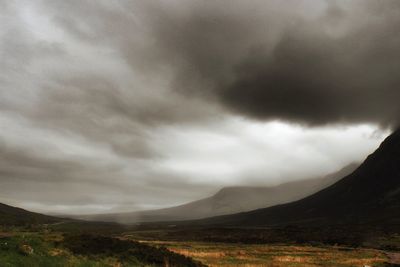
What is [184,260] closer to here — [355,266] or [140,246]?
[140,246]

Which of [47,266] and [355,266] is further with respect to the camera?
[355,266]

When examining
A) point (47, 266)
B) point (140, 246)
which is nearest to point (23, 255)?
point (47, 266)

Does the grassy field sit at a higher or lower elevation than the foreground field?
higher

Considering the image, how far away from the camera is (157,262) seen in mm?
42031

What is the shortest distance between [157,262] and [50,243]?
998cm

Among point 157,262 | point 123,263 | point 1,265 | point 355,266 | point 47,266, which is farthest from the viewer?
point 355,266

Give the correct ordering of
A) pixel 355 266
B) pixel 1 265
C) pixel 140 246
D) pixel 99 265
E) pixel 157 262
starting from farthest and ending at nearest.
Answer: pixel 355 266 → pixel 140 246 → pixel 157 262 → pixel 99 265 → pixel 1 265

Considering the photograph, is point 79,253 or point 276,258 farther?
point 276,258

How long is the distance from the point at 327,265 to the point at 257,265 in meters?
10.9

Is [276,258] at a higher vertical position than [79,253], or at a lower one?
lower

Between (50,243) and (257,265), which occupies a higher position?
(50,243)

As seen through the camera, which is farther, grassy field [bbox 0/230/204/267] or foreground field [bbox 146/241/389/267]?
foreground field [bbox 146/241/389/267]

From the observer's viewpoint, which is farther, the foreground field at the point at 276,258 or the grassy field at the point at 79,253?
the foreground field at the point at 276,258

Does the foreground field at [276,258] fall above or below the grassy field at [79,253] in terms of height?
below
